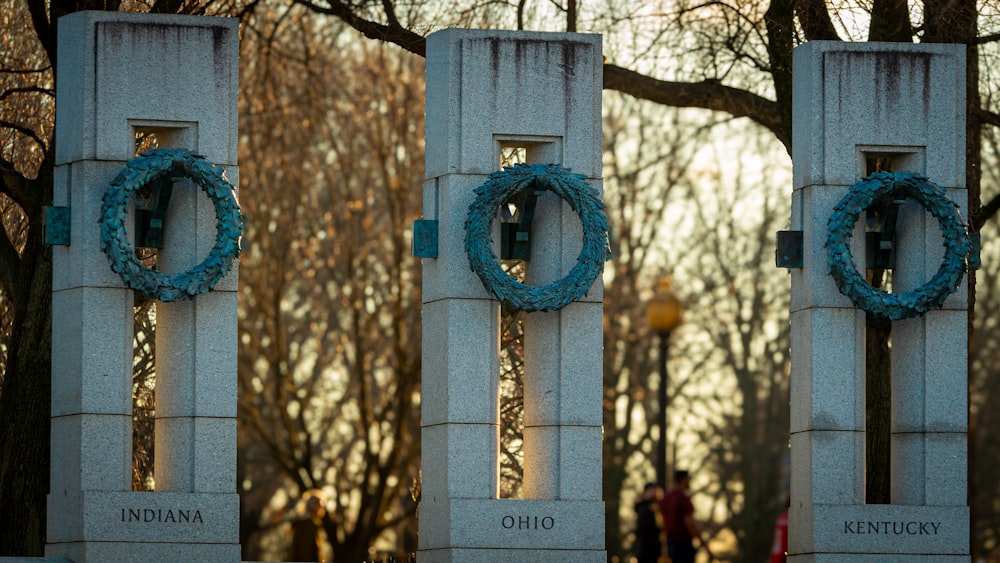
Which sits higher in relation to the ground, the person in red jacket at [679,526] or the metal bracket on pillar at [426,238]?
the metal bracket on pillar at [426,238]

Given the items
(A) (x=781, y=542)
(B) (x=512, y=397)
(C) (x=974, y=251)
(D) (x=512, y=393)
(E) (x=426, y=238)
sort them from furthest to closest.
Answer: (D) (x=512, y=393), (B) (x=512, y=397), (A) (x=781, y=542), (C) (x=974, y=251), (E) (x=426, y=238)

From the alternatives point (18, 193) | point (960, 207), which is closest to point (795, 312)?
point (960, 207)

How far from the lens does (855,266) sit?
19172 millimetres

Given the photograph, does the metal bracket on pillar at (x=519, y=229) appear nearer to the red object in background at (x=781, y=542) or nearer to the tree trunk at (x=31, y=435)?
the red object in background at (x=781, y=542)

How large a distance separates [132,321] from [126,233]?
0.77 m

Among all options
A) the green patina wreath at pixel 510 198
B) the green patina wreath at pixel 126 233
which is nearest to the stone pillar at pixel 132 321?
the green patina wreath at pixel 126 233

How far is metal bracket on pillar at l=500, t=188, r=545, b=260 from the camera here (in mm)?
18906

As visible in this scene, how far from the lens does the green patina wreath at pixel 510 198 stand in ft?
60.7

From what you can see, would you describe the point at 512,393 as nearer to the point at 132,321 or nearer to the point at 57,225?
the point at 132,321

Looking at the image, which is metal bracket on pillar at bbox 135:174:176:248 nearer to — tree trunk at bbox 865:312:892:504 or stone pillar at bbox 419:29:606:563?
stone pillar at bbox 419:29:606:563

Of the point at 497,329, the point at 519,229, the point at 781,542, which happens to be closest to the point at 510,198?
the point at 519,229

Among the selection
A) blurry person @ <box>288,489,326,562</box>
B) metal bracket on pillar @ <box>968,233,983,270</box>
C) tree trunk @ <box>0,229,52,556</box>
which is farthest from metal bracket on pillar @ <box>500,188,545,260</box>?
blurry person @ <box>288,489,326,562</box>

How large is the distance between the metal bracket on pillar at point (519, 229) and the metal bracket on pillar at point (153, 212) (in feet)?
9.02

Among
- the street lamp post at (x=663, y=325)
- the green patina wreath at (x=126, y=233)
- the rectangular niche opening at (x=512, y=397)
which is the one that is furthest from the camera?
the street lamp post at (x=663, y=325)
